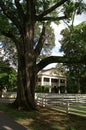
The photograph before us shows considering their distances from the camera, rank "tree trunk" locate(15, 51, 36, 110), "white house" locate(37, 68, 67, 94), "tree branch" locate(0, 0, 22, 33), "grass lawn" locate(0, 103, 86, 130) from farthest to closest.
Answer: "white house" locate(37, 68, 67, 94) → "tree branch" locate(0, 0, 22, 33) → "tree trunk" locate(15, 51, 36, 110) → "grass lawn" locate(0, 103, 86, 130)

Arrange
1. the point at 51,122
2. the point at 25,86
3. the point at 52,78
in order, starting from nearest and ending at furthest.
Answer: the point at 51,122, the point at 25,86, the point at 52,78

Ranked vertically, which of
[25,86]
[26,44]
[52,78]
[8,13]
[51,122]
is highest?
[52,78]

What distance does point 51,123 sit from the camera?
15.5 metres

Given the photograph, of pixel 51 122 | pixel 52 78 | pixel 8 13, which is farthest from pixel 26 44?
pixel 52 78

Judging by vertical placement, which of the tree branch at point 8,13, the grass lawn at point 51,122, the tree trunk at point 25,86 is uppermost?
the tree branch at point 8,13

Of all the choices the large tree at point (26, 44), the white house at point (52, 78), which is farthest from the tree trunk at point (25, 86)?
the white house at point (52, 78)

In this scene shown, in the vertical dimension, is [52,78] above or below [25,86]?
above

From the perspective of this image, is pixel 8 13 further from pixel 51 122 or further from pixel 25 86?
pixel 51 122

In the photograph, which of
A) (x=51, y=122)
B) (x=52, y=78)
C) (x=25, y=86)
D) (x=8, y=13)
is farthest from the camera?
(x=52, y=78)

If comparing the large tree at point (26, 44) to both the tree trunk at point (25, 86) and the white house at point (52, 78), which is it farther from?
the white house at point (52, 78)

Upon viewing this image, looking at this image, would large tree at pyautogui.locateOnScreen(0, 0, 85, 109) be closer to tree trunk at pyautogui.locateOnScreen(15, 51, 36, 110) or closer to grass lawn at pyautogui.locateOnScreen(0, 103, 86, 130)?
tree trunk at pyautogui.locateOnScreen(15, 51, 36, 110)

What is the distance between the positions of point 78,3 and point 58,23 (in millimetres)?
4583

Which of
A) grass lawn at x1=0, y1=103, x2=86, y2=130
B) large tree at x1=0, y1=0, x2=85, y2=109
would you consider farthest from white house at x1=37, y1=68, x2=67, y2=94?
grass lawn at x1=0, y1=103, x2=86, y2=130

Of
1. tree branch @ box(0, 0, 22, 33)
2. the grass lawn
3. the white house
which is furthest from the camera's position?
the white house
